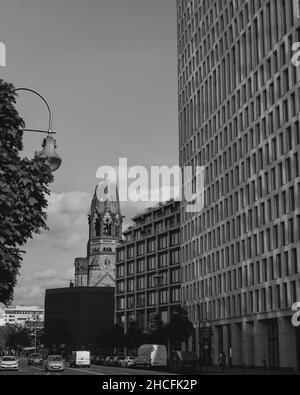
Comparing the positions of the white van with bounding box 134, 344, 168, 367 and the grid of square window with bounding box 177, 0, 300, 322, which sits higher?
the grid of square window with bounding box 177, 0, 300, 322

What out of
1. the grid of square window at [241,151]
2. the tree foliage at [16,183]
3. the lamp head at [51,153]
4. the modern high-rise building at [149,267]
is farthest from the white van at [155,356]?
the lamp head at [51,153]

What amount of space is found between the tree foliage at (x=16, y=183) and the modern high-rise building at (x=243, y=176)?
4780cm

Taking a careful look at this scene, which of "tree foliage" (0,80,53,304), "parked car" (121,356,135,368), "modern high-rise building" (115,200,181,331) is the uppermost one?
"modern high-rise building" (115,200,181,331)

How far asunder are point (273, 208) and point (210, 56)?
3366 cm

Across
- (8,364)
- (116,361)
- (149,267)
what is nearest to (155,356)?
(8,364)

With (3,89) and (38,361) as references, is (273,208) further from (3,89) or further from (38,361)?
(3,89)

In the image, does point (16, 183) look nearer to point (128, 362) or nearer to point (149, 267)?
point (128, 362)

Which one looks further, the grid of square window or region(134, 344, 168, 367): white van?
region(134, 344, 168, 367): white van

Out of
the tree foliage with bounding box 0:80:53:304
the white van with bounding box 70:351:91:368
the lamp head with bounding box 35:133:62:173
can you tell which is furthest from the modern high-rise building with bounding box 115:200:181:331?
the lamp head with bounding box 35:133:62:173

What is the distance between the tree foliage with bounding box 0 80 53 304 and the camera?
21906 millimetres

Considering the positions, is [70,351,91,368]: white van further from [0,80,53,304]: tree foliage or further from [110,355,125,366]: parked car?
[0,80,53,304]: tree foliage

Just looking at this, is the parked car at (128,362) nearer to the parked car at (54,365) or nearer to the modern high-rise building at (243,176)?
the modern high-rise building at (243,176)

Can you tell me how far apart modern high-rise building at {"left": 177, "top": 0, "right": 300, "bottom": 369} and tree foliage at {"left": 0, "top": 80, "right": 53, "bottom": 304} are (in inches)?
1882
